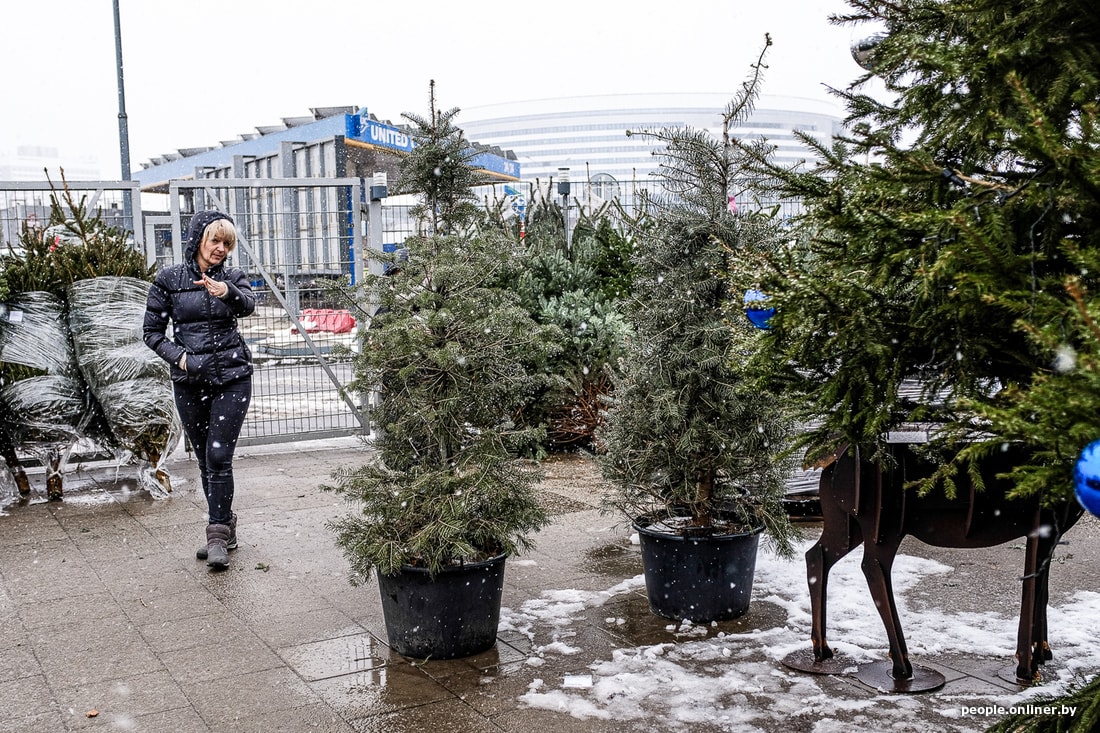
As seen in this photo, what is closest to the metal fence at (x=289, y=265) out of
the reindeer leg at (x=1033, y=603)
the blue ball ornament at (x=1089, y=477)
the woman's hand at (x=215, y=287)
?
the woman's hand at (x=215, y=287)

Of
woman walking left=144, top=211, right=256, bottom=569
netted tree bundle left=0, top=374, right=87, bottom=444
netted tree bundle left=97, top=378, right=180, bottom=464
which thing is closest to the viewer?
woman walking left=144, top=211, right=256, bottom=569

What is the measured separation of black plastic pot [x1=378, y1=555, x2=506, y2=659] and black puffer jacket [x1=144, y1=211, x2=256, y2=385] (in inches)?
87.2

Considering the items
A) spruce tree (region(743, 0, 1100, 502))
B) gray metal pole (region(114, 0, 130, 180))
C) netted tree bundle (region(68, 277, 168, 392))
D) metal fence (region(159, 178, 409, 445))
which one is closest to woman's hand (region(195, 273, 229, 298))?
netted tree bundle (region(68, 277, 168, 392))

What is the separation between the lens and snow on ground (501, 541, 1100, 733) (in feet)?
12.9

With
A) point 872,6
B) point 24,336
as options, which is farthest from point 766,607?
point 24,336

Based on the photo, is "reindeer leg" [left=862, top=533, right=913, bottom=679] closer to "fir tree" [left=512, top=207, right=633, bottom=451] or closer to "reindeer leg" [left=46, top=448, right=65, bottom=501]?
"fir tree" [left=512, top=207, right=633, bottom=451]

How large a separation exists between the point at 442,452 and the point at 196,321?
93.1 inches

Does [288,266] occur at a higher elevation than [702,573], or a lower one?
higher

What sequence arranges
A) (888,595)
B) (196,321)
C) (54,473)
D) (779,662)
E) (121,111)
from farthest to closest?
(121,111), (54,473), (196,321), (779,662), (888,595)

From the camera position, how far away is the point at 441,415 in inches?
180

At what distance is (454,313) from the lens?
15.4 feet

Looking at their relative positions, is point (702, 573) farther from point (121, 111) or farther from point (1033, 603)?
point (121, 111)

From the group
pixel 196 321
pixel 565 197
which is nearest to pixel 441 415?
pixel 196 321

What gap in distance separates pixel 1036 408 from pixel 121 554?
587 centimetres
